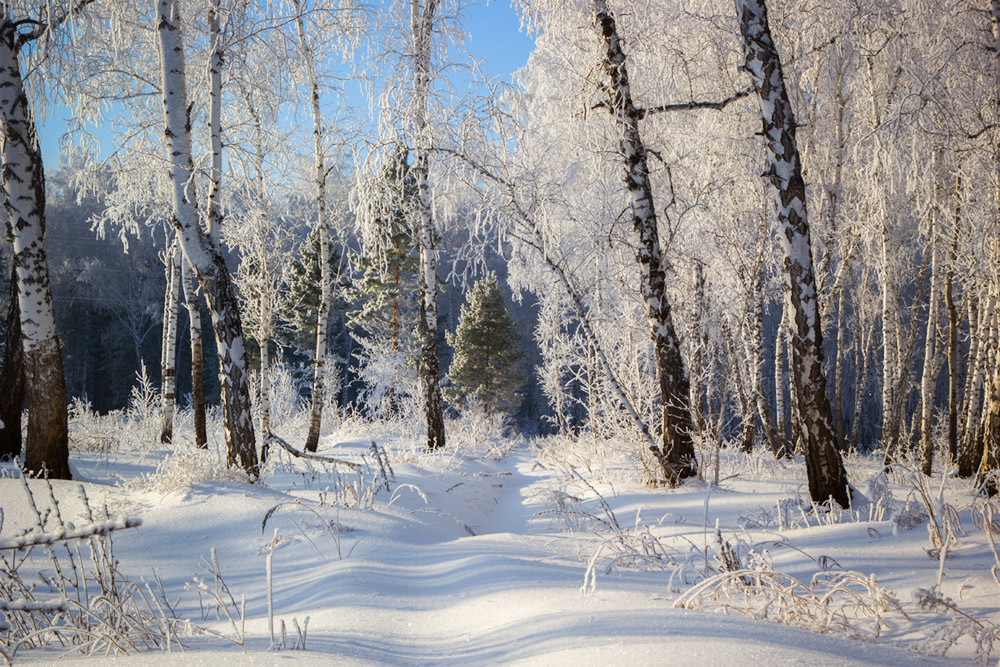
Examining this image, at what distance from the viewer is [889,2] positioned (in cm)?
531

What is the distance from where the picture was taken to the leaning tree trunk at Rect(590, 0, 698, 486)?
18.3ft

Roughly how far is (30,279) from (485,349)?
79.8 ft

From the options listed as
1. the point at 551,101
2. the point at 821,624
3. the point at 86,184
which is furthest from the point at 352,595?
the point at 86,184

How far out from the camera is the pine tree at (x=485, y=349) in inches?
1109

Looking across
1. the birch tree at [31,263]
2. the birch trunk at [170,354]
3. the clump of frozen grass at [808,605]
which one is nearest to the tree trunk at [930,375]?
the clump of frozen grass at [808,605]

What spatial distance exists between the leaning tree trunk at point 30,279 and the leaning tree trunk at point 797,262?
6.20 metres

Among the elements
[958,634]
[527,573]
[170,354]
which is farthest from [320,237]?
[958,634]

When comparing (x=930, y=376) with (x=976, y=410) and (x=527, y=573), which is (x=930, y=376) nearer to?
(x=976, y=410)

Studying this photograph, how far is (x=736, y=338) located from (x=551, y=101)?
527cm

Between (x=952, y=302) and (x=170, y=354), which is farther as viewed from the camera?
(x=170, y=354)

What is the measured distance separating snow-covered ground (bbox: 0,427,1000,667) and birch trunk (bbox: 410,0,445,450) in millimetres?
3734

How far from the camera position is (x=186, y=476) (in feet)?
14.8

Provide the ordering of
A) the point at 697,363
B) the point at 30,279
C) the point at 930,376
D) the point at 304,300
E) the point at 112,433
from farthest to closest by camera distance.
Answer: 1. the point at 304,300
2. the point at 930,376
3. the point at 112,433
4. the point at 697,363
5. the point at 30,279

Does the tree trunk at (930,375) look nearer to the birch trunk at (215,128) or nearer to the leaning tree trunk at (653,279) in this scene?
the leaning tree trunk at (653,279)
